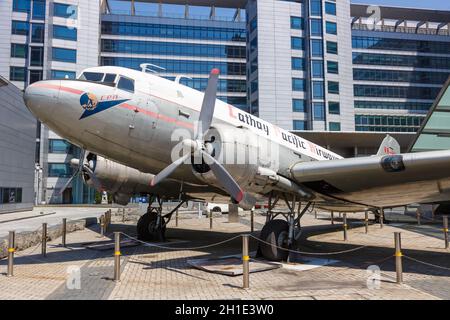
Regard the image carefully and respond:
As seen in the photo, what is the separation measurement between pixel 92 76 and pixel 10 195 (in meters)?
33.6

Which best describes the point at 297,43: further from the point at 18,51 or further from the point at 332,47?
the point at 18,51

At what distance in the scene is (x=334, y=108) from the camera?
7150 centimetres

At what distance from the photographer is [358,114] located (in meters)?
84.8

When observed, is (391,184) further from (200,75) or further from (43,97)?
(200,75)

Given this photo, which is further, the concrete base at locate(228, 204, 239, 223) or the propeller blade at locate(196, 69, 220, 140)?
the concrete base at locate(228, 204, 239, 223)

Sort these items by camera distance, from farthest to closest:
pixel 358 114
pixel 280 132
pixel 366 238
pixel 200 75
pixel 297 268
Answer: pixel 358 114 < pixel 200 75 < pixel 366 238 < pixel 280 132 < pixel 297 268

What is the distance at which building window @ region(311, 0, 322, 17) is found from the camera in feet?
235

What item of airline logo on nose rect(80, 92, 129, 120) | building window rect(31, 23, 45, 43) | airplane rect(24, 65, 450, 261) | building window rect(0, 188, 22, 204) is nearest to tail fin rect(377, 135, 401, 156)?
airplane rect(24, 65, 450, 261)

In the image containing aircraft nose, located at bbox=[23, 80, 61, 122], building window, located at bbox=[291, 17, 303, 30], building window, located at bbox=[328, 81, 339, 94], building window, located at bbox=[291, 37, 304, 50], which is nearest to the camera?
aircraft nose, located at bbox=[23, 80, 61, 122]

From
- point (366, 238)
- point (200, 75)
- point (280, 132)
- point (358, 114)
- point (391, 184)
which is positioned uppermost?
point (200, 75)

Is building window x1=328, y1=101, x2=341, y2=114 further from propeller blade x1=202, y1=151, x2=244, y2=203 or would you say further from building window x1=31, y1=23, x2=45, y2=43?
propeller blade x1=202, y1=151, x2=244, y2=203

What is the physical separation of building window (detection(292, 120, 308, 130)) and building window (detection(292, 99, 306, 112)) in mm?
2176
